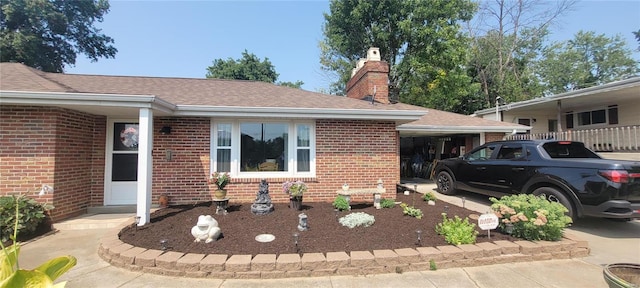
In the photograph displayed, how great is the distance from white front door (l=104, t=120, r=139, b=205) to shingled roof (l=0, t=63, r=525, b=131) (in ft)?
2.87

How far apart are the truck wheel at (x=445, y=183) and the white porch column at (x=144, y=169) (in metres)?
7.58

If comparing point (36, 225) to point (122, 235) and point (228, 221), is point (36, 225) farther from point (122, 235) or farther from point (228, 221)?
point (228, 221)

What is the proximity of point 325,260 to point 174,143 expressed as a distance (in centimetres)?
476

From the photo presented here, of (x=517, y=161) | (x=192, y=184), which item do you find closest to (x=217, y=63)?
(x=192, y=184)

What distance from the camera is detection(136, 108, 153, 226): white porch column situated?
16.7 ft

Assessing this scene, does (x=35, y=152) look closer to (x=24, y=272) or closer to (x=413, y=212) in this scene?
(x=24, y=272)

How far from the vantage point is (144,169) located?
516 centimetres

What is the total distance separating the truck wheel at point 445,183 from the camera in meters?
8.46

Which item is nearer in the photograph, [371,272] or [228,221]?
[371,272]

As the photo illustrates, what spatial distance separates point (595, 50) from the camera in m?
33.9

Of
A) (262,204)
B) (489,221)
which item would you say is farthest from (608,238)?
(262,204)

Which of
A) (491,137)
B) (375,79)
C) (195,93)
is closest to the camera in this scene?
(195,93)

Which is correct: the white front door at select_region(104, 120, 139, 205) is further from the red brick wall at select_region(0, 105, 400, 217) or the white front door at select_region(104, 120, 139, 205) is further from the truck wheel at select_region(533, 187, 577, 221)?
the truck wheel at select_region(533, 187, 577, 221)

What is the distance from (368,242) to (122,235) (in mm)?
3791
